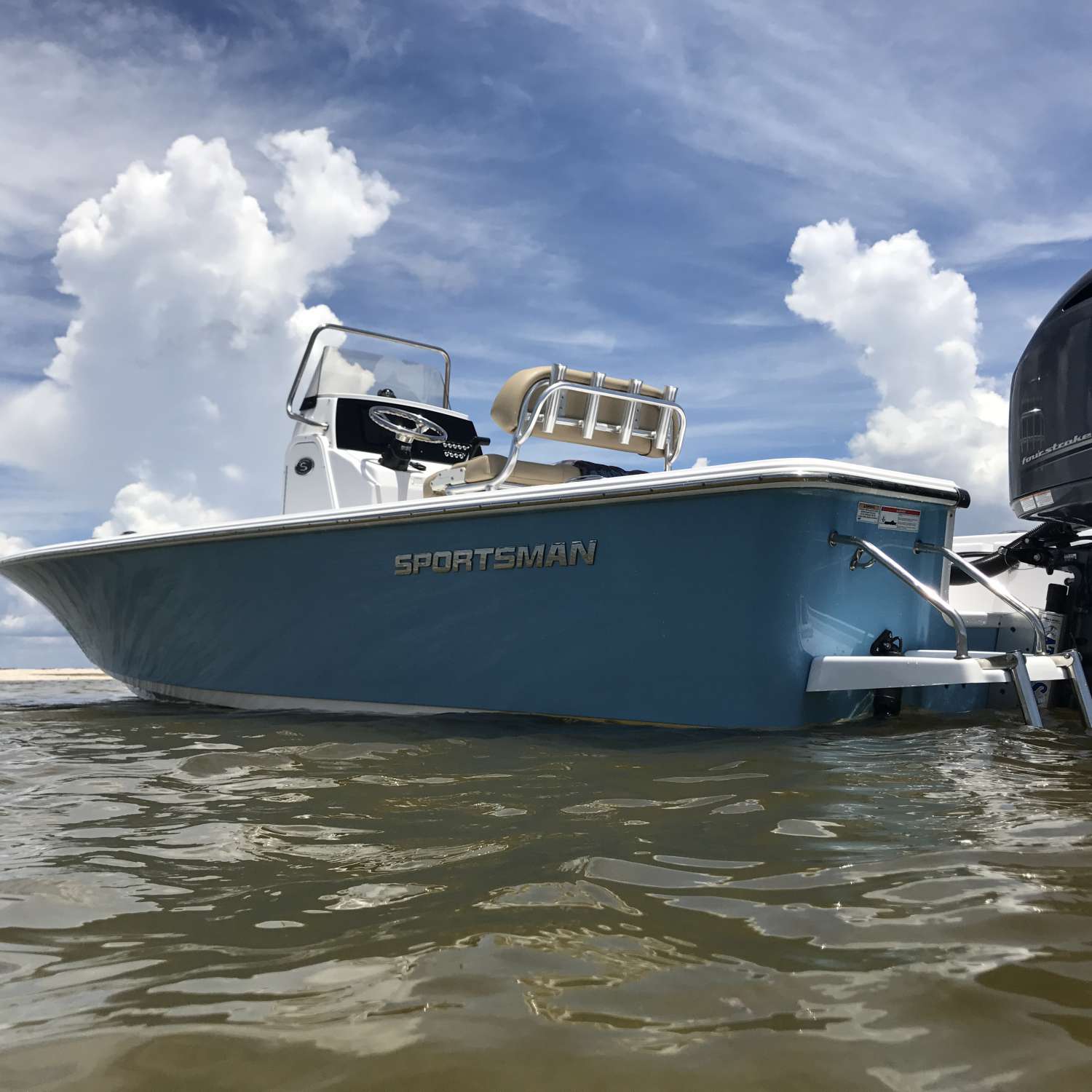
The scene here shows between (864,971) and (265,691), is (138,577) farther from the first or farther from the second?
(864,971)

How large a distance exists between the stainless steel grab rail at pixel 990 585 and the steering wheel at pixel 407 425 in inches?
127

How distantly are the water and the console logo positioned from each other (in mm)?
1211

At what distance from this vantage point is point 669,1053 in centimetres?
103

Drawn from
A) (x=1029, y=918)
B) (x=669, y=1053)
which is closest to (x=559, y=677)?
(x=1029, y=918)

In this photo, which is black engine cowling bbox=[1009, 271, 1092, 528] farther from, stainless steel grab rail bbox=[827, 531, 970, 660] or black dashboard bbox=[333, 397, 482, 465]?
Result: black dashboard bbox=[333, 397, 482, 465]

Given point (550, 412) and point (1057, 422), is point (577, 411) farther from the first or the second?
point (1057, 422)

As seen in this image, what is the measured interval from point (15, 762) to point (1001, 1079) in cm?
329

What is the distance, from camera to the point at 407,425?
6.23 m

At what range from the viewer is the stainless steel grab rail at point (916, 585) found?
3.42m

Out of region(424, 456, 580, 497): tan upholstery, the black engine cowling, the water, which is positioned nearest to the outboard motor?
the black engine cowling

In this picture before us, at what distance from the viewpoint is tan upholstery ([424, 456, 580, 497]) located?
15.9ft

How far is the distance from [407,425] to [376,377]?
69 cm

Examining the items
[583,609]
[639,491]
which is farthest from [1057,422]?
[583,609]

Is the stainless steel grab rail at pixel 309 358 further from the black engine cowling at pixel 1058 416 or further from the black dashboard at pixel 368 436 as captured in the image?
the black engine cowling at pixel 1058 416
